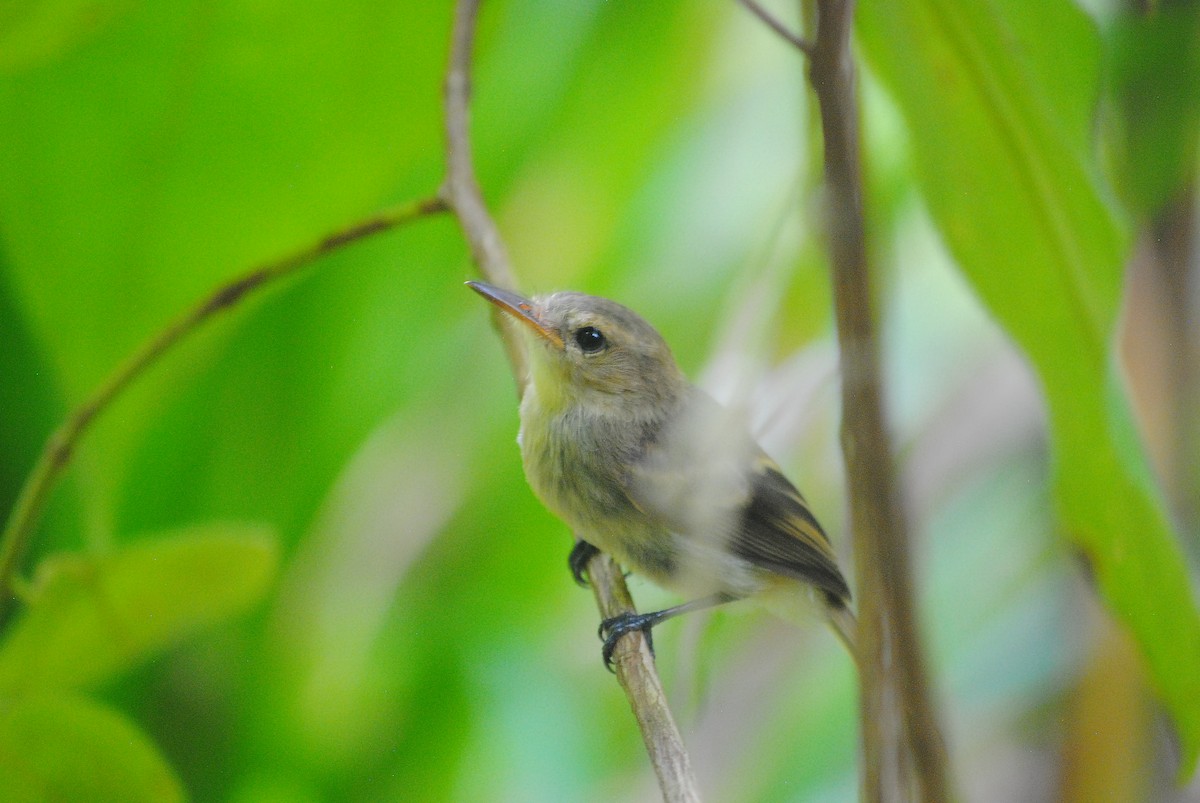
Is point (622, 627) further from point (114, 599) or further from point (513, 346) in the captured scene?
point (114, 599)

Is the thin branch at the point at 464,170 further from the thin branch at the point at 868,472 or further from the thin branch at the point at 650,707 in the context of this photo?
the thin branch at the point at 868,472

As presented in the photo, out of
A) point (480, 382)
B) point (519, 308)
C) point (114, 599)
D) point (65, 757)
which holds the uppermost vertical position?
point (480, 382)

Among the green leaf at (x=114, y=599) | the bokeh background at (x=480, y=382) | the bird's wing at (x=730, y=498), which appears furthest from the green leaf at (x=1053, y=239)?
the green leaf at (x=114, y=599)

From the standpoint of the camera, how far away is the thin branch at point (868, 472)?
356 millimetres

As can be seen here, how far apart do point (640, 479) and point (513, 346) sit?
7.3 inches

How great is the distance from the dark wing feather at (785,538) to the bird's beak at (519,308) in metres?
0.25

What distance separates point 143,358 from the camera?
34.5 inches

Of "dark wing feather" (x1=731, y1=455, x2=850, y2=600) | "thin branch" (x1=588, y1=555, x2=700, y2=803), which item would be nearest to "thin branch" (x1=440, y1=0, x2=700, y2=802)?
"thin branch" (x1=588, y1=555, x2=700, y2=803)

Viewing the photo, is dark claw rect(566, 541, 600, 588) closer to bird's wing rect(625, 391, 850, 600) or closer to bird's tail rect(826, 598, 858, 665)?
A: bird's wing rect(625, 391, 850, 600)

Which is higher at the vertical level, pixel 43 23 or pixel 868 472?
pixel 43 23

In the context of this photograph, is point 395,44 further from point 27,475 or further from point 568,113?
point 27,475

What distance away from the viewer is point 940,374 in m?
1.04

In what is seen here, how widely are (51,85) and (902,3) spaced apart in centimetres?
73

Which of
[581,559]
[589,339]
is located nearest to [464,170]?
[589,339]
